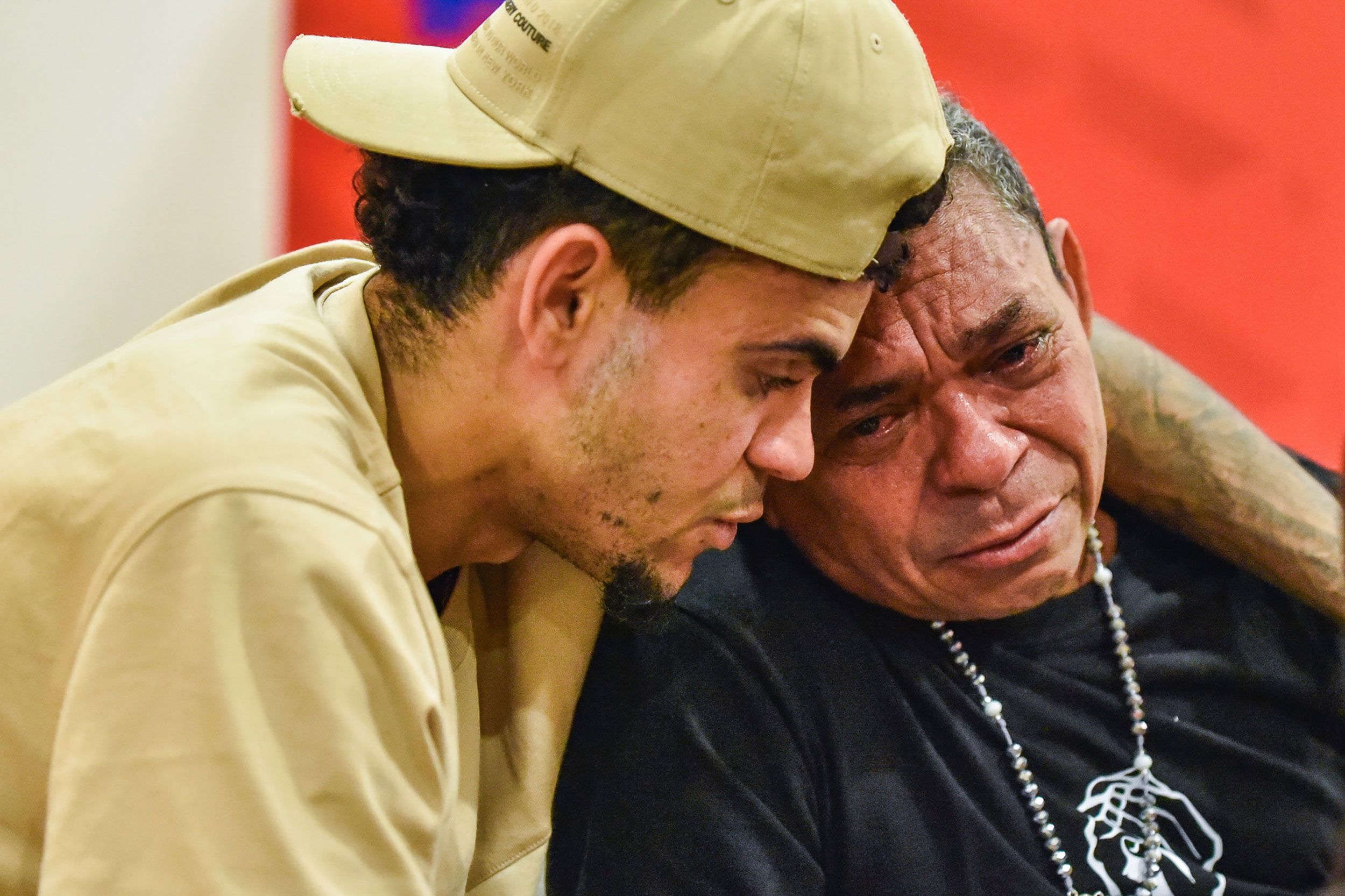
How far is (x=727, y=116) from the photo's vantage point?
2.85 ft

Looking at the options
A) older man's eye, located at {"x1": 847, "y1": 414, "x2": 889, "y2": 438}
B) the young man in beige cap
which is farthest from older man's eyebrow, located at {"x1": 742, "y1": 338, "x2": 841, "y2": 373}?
older man's eye, located at {"x1": 847, "y1": 414, "x2": 889, "y2": 438}

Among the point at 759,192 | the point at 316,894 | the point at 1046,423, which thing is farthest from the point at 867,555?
the point at 316,894

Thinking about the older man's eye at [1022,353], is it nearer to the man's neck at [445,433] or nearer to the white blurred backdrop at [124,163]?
the man's neck at [445,433]

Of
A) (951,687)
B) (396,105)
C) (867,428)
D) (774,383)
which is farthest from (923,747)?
(396,105)

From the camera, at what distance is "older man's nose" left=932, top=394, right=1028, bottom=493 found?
115cm

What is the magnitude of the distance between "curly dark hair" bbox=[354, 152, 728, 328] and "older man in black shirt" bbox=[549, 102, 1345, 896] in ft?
0.99

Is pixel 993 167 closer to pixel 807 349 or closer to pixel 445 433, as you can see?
pixel 807 349

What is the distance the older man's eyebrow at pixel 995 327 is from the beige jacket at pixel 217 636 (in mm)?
560

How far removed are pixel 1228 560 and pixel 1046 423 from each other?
385 mm

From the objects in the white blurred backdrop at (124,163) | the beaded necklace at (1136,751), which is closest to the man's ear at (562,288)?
the beaded necklace at (1136,751)

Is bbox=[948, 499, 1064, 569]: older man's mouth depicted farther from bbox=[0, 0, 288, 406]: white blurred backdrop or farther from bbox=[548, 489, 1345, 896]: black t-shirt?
bbox=[0, 0, 288, 406]: white blurred backdrop

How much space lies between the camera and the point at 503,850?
3.55 feet

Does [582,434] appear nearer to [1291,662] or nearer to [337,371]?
[337,371]

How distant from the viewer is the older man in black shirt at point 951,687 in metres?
1.12
